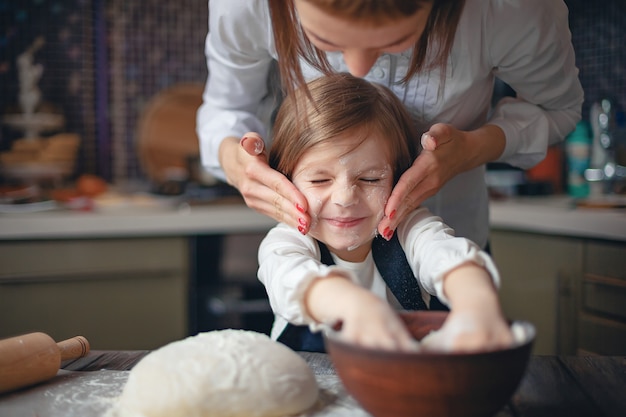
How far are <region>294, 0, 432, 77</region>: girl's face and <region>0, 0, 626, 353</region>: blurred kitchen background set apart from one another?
4.04 ft

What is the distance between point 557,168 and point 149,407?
2.04m

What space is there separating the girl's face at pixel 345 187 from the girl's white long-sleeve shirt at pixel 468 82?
141 millimetres

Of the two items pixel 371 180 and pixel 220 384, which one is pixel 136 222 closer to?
pixel 371 180

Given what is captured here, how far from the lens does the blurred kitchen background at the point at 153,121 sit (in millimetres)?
1928

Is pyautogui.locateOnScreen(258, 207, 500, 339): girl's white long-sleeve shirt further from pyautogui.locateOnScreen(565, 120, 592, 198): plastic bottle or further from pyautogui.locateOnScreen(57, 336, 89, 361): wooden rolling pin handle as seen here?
pyautogui.locateOnScreen(565, 120, 592, 198): plastic bottle

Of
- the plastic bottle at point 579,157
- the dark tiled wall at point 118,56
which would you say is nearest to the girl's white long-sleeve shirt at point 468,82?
the plastic bottle at point 579,157

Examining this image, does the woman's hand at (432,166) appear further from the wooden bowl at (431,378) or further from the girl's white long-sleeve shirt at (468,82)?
the wooden bowl at (431,378)

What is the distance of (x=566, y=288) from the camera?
1.72 meters

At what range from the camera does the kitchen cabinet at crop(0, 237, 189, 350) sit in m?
1.75

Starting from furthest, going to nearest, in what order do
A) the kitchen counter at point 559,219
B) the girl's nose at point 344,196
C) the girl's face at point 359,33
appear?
the kitchen counter at point 559,219 → the girl's nose at point 344,196 → the girl's face at point 359,33

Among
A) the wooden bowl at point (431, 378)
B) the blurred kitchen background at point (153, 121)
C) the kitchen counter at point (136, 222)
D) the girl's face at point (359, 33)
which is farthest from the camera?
the blurred kitchen background at point (153, 121)

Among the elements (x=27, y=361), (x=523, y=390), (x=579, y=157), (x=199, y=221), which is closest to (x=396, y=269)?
(x=523, y=390)

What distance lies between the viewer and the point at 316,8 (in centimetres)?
67

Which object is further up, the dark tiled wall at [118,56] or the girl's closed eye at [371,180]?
the dark tiled wall at [118,56]
